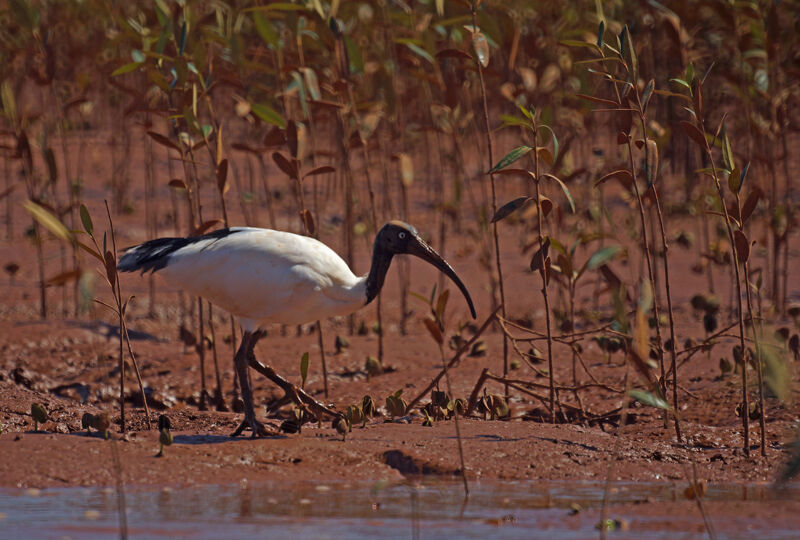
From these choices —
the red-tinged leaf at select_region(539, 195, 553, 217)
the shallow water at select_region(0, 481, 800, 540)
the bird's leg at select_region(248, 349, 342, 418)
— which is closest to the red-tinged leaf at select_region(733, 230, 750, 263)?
the red-tinged leaf at select_region(539, 195, 553, 217)

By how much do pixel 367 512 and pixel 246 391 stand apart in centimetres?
177

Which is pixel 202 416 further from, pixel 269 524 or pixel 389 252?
pixel 269 524

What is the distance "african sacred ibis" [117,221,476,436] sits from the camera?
6012 millimetres

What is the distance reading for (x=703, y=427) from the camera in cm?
634

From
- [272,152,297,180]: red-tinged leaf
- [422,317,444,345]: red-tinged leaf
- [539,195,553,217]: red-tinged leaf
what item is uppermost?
[272,152,297,180]: red-tinged leaf

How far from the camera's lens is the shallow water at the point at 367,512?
4125 millimetres

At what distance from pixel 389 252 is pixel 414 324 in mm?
4558

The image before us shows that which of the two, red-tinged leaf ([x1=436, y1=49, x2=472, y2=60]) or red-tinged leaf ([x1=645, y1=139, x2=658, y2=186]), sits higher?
red-tinged leaf ([x1=436, y1=49, x2=472, y2=60])

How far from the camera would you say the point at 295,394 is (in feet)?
20.1

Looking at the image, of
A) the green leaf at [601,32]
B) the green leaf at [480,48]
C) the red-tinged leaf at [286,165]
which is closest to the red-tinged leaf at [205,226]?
the red-tinged leaf at [286,165]

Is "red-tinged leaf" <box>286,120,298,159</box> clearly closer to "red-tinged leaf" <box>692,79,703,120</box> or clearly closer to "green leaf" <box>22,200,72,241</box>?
"red-tinged leaf" <box>692,79,703,120</box>

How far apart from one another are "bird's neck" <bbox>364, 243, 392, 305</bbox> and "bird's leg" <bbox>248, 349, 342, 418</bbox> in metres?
0.62

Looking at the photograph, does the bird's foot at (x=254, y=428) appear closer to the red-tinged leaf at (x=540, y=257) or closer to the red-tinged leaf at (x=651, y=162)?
the red-tinged leaf at (x=540, y=257)

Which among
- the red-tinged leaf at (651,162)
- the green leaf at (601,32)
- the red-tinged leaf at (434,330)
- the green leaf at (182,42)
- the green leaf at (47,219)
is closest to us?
the green leaf at (47,219)
